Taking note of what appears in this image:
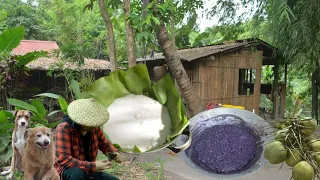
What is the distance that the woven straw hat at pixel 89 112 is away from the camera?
4.54 feet

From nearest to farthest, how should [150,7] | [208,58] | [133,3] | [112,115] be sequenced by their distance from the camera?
1. [112,115]
2. [150,7]
3. [133,3]
4. [208,58]

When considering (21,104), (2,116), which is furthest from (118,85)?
(2,116)

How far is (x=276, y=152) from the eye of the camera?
1.07 m

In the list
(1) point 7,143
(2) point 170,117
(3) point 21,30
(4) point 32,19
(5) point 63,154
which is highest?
(4) point 32,19

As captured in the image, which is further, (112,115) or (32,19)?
(32,19)

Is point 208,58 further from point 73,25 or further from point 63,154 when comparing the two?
point 63,154

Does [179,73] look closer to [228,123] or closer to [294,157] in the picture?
[228,123]

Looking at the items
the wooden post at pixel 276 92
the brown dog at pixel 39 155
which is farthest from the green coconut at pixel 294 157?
the wooden post at pixel 276 92

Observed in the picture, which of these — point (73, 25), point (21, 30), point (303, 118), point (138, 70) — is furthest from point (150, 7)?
point (73, 25)

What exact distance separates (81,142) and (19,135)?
133 cm

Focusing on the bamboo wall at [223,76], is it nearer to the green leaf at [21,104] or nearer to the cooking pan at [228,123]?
the green leaf at [21,104]

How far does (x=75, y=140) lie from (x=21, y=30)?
2602 millimetres

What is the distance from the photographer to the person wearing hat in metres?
1.42

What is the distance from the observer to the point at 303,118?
1.08m
